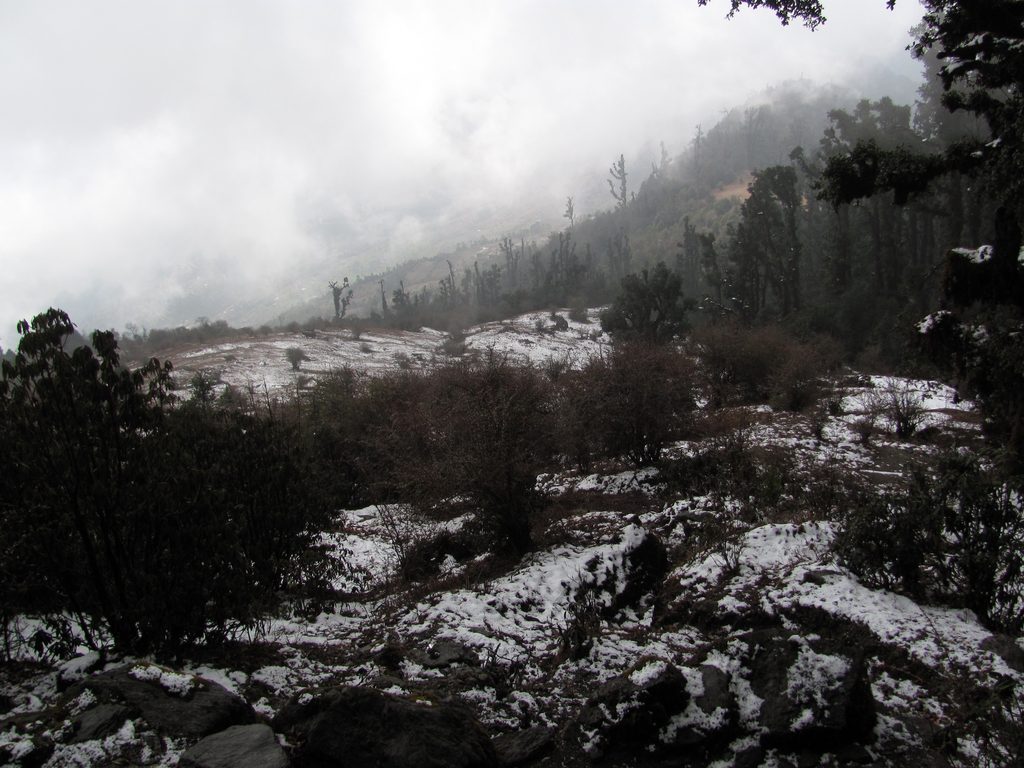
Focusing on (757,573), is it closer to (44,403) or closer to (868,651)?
Result: (868,651)

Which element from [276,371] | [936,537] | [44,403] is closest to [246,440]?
[44,403]

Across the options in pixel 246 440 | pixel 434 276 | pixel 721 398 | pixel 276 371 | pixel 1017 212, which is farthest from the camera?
pixel 434 276

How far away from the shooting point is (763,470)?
1209cm

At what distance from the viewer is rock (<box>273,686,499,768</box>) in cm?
369

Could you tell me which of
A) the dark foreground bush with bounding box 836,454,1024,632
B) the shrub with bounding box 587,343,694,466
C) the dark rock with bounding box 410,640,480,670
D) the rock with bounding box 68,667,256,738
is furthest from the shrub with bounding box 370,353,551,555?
the rock with bounding box 68,667,256,738

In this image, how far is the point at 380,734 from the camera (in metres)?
A: 3.79

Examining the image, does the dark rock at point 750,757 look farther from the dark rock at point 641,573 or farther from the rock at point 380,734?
the dark rock at point 641,573

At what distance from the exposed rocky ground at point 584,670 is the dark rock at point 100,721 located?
1 cm

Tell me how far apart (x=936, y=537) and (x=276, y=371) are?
3809 cm

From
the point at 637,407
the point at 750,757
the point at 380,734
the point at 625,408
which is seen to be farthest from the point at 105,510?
the point at 637,407

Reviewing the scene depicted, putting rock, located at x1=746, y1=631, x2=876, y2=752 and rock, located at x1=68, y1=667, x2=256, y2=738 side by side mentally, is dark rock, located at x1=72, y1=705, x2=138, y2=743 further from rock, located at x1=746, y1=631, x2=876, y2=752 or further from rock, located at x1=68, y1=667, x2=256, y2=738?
rock, located at x1=746, y1=631, x2=876, y2=752

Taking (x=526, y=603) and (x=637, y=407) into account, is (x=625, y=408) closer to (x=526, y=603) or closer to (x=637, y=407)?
(x=637, y=407)

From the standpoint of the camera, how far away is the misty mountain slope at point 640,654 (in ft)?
13.2

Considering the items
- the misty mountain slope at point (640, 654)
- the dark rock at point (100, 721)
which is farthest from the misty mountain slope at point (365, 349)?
the dark rock at point (100, 721)
